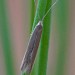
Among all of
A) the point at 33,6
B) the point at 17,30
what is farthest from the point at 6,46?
the point at 17,30

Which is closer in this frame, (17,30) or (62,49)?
(62,49)

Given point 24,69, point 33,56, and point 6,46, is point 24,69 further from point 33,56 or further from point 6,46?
point 6,46

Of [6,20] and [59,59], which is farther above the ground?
[6,20]

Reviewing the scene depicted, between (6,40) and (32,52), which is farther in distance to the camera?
(6,40)

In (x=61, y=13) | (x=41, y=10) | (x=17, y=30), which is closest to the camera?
(x=41, y=10)

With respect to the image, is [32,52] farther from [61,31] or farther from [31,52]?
[61,31]

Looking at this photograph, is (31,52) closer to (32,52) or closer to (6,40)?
(32,52)

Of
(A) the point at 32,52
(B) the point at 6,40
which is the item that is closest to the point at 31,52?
(A) the point at 32,52

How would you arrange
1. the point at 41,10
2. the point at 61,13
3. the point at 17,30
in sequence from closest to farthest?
the point at 41,10 < the point at 61,13 < the point at 17,30
